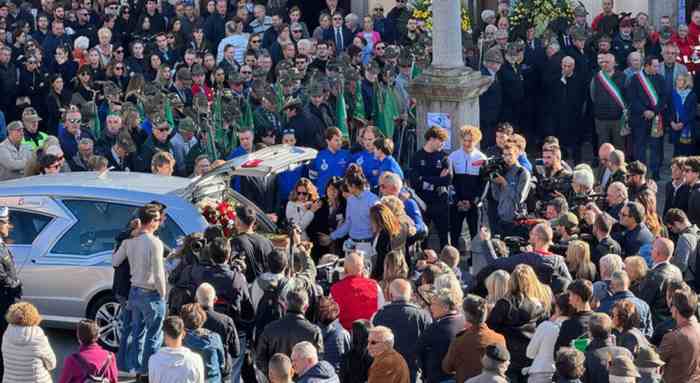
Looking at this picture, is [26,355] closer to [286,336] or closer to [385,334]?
[286,336]

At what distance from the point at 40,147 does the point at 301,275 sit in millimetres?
5447

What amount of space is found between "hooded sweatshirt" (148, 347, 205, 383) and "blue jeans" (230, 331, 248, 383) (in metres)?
1.47

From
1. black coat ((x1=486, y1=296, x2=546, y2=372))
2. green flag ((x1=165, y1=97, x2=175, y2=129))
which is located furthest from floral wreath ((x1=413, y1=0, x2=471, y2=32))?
black coat ((x1=486, y1=296, x2=546, y2=372))

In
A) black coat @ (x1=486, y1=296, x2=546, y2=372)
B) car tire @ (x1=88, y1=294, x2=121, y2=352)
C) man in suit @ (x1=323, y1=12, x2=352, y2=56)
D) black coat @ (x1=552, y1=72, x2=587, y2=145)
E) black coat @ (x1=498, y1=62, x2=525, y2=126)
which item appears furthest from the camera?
A: man in suit @ (x1=323, y1=12, x2=352, y2=56)

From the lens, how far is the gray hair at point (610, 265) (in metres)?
13.9

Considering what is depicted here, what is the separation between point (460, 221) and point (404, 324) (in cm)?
533

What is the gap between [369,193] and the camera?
16641mm

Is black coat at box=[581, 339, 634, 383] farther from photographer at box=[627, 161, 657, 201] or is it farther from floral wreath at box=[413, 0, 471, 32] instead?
floral wreath at box=[413, 0, 471, 32]

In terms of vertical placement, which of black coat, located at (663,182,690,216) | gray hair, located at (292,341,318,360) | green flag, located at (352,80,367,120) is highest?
gray hair, located at (292,341,318,360)

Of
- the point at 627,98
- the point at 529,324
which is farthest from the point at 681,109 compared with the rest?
the point at 529,324

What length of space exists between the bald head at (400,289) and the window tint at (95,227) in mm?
2775

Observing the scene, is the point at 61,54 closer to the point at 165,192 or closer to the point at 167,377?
the point at 165,192

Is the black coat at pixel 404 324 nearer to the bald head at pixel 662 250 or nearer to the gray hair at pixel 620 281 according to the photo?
the gray hair at pixel 620 281

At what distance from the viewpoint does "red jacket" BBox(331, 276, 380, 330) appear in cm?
1376
